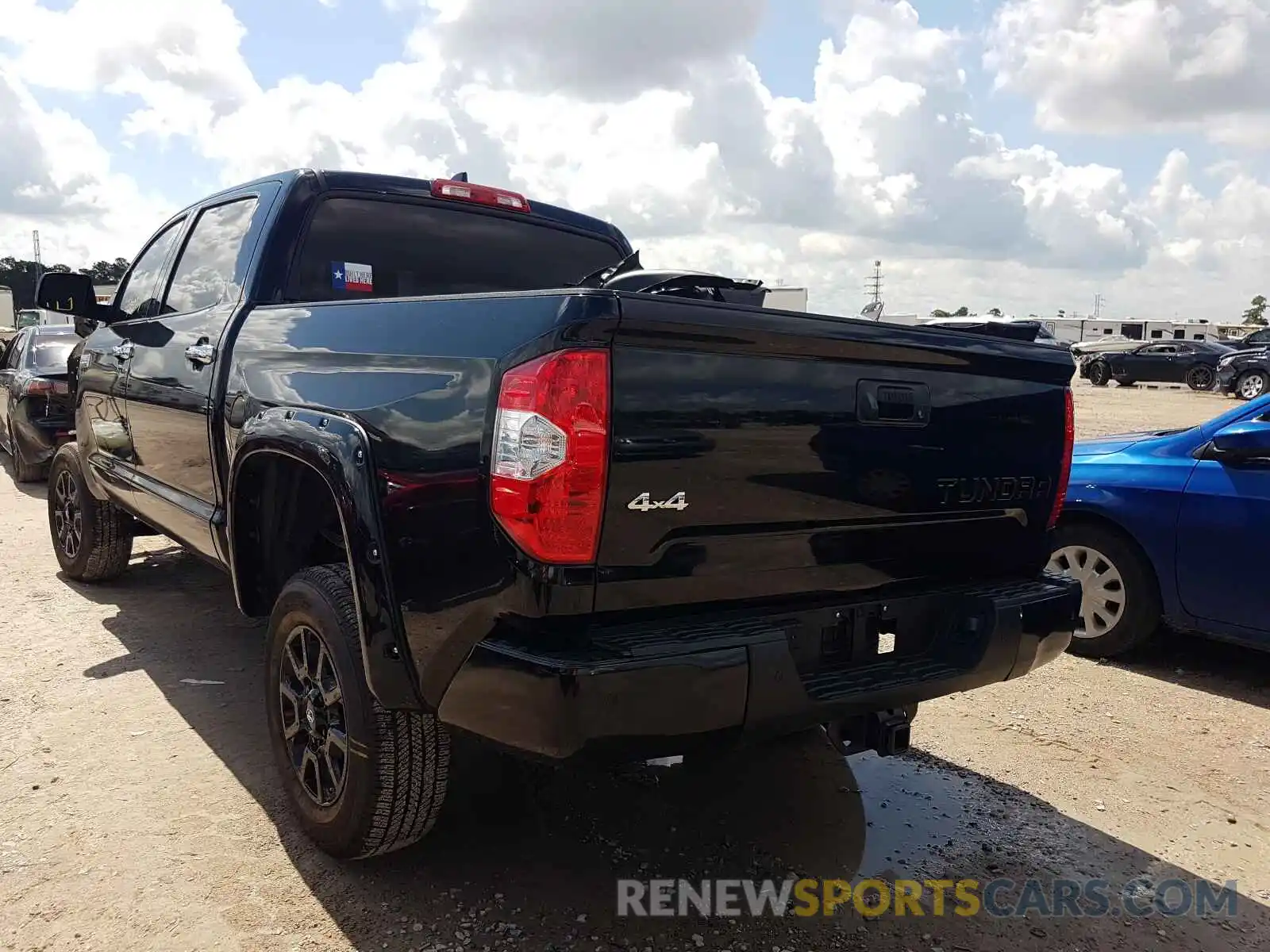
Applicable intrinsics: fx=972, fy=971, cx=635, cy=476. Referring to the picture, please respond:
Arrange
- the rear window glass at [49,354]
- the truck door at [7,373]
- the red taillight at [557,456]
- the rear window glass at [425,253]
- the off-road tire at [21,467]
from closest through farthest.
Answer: the red taillight at [557,456] → the rear window glass at [425,253] → the rear window glass at [49,354] → the off-road tire at [21,467] → the truck door at [7,373]

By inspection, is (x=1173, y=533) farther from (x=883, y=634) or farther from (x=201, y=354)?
(x=201, y=354)

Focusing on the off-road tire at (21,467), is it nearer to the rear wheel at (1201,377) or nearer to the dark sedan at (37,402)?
the dark sedan at (37,402)

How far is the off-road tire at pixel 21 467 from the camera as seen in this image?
9.30m

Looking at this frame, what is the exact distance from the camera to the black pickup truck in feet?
6.84

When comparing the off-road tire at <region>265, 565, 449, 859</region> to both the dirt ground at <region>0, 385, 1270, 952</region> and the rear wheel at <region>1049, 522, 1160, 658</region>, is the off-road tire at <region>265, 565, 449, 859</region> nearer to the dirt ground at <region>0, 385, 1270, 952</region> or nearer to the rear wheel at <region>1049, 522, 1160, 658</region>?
the dirt ground at <region>0, 385, 1270, 952</region>

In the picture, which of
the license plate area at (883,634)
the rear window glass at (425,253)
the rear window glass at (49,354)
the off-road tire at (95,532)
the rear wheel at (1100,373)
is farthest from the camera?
the rear wheel at (1100,373)

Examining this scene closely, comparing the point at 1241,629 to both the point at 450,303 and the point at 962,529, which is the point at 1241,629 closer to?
the point at 962,529

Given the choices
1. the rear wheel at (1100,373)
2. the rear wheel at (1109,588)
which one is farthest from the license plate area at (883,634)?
the rear wheel at (1100,373)

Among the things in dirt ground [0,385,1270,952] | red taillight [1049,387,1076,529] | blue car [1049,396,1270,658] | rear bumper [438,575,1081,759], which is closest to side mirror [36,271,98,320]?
dirt ground [0,385,1270,952]

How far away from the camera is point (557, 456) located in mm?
2045

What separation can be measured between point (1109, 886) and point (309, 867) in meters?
2.34

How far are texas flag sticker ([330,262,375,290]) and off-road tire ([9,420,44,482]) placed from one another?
23.5ft

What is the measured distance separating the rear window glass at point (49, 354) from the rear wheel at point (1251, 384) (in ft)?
77.9

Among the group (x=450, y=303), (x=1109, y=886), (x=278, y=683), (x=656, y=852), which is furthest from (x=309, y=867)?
(x=1109, y=886)
